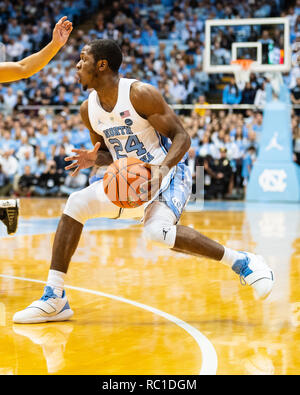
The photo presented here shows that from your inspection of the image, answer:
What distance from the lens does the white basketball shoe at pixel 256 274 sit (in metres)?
3.84

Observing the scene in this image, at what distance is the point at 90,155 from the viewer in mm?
4203

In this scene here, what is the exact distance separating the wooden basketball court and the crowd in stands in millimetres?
7058

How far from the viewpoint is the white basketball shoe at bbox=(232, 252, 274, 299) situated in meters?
3.84

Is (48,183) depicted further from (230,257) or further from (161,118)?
(230,257)

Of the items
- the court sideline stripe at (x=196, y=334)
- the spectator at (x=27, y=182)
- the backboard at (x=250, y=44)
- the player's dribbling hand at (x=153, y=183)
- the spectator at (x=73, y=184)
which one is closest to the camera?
the court sideline stripe at (x=196, y=334)

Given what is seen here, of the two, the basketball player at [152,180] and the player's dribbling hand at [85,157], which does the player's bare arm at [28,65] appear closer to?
the basketball player at [152,180]

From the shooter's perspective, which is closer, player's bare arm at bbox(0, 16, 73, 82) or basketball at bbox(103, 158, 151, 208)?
basketball at bbox(103, 158, 151, 208)

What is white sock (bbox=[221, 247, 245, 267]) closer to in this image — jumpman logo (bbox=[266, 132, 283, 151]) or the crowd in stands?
the crowd in stands

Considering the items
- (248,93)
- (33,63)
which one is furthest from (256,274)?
(248,93)

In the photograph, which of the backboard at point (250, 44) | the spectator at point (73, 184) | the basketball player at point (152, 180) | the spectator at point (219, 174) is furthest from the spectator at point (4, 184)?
the basketball player at point (152, 180)

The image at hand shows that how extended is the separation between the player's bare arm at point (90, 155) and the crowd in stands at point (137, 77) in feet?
29.4

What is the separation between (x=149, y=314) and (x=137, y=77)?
1455 cm

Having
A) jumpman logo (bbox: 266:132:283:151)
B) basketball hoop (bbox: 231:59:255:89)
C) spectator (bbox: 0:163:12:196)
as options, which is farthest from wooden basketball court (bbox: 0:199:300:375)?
spectator (bbox: 0:163:12:196)
